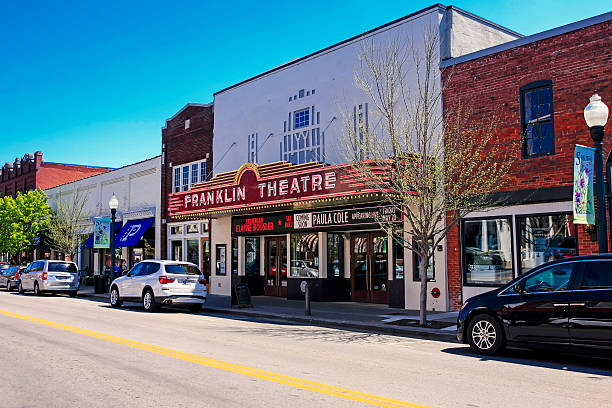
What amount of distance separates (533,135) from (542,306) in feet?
24.2

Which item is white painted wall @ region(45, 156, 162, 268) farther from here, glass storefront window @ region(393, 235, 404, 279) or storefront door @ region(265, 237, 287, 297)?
glass storefront window @ region(393, 235, 404, 279)

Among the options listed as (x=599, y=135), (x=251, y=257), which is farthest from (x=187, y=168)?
(x=599, y=135)

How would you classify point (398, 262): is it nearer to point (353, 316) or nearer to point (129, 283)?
point (353, 316)

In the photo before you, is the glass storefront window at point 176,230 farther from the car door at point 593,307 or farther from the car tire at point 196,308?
the car door at point 593,307

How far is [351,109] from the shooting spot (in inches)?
785

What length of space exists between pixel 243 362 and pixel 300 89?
15040 mm

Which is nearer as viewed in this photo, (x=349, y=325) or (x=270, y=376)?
(x=270, y=376)

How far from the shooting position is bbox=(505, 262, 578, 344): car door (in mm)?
8992

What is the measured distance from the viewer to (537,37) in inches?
599

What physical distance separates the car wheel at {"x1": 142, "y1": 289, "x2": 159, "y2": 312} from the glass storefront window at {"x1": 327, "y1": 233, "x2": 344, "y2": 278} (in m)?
6.32

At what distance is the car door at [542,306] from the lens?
899 cm

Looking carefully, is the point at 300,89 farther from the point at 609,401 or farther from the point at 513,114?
the point at 609,401

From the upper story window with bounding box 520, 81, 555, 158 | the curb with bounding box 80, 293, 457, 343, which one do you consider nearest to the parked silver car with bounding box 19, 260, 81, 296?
the curb with bounding box 80, 293, 457, 343

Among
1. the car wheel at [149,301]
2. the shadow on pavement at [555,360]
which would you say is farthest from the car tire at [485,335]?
the car wheel at [149,301]
